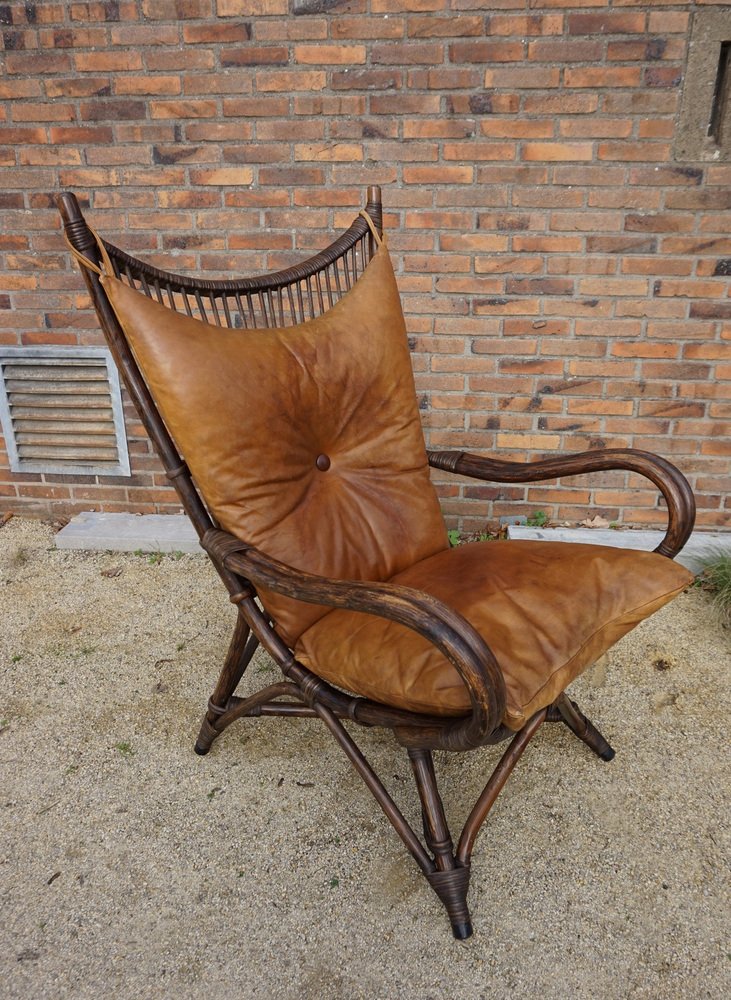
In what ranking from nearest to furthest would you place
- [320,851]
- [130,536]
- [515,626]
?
[515,626], [320,851], [130,536]

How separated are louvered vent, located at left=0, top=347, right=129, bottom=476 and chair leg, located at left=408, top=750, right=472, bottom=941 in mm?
1780

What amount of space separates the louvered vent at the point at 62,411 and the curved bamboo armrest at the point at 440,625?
1.66 m

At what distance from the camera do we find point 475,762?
5.35 ft

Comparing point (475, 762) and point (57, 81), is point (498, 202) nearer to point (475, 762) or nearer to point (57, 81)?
point (57, 81)

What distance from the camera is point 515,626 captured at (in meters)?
1.21

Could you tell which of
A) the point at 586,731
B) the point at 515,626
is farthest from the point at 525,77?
the point at 586,731

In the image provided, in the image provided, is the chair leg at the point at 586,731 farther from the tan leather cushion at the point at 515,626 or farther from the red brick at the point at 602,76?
the red brick at the point at 602,76

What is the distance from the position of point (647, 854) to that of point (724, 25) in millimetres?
2165

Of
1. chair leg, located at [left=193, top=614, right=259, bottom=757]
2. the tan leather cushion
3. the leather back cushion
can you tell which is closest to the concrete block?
chair leg, located at [left=193, top=614, right=259, bottom=757]

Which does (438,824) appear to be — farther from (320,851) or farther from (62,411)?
(62,411)

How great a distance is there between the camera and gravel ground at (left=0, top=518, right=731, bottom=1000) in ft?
3.90

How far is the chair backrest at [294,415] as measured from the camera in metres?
1.30

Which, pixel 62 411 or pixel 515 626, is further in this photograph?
pixel 62 411

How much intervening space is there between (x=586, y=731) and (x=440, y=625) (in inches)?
32.5
